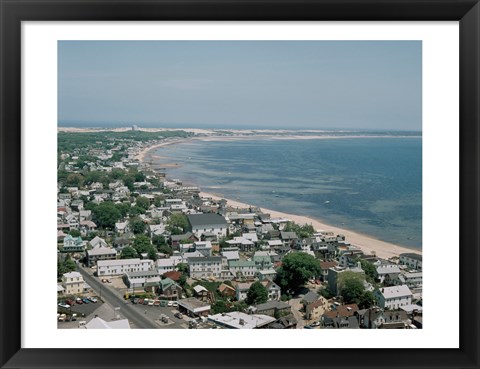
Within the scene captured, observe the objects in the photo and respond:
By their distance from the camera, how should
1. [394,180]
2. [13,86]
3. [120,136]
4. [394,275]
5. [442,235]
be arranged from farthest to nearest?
[120,136]
[394,180]
[394,275]
[442,235]
[13,86]

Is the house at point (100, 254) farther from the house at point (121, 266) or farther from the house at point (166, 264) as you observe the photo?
the house at point (166, 264)

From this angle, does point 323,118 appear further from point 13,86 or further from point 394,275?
point 13,86

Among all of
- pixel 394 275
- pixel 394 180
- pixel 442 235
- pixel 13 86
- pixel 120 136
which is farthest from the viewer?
pixel 120 136

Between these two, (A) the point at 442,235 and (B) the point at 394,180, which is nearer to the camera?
(A) the point at 442,235

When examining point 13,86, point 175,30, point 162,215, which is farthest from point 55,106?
point 162,215

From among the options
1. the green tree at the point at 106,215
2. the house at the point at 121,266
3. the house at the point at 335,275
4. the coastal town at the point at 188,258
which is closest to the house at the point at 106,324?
the coastal town at the point at 188,258

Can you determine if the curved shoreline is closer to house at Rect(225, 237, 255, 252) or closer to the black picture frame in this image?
house at Rect(225, 237, 255, 252)

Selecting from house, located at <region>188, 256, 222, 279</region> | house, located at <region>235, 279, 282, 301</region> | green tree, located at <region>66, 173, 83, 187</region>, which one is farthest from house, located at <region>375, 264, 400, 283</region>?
green tree, located at <region>66, 173, 83, 187</region>
